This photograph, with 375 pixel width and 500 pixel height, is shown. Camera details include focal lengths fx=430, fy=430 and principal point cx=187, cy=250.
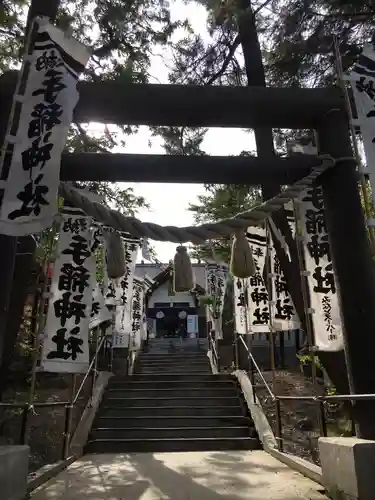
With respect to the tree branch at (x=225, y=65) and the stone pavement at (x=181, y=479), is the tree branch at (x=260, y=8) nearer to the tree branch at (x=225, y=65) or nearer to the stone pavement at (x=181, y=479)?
the tree branch at (x=225, y=65)

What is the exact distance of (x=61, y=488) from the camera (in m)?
4.78

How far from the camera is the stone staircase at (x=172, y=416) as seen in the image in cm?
767

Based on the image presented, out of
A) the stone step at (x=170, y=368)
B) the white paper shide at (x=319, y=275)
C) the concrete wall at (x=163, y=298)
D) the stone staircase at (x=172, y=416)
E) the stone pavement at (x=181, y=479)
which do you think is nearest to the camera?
the stone pavement at (x=181, y=479)

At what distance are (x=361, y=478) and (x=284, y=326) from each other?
408 centimetres

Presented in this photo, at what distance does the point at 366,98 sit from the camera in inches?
157

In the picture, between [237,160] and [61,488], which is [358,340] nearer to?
[237,160]

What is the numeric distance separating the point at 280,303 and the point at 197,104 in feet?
14.0

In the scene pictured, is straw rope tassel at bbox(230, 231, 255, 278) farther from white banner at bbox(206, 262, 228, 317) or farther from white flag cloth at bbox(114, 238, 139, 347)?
white banner at bbox(206, 262, 228, 317)

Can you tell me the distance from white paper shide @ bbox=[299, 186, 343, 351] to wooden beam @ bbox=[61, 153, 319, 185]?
0.51 meters

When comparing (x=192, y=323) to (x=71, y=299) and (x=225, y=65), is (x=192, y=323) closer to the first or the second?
(x=225, y=65)

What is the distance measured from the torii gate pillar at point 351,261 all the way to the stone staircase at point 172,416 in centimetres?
448

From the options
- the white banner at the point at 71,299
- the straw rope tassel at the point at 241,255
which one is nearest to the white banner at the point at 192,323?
the white banner at the point at 71,299

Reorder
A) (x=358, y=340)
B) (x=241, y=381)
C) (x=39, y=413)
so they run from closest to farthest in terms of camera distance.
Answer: (x=358, y=340)
(x=39, y=413)
(x=241, y=381)

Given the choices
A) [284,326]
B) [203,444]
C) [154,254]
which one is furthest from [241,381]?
[154,254]
